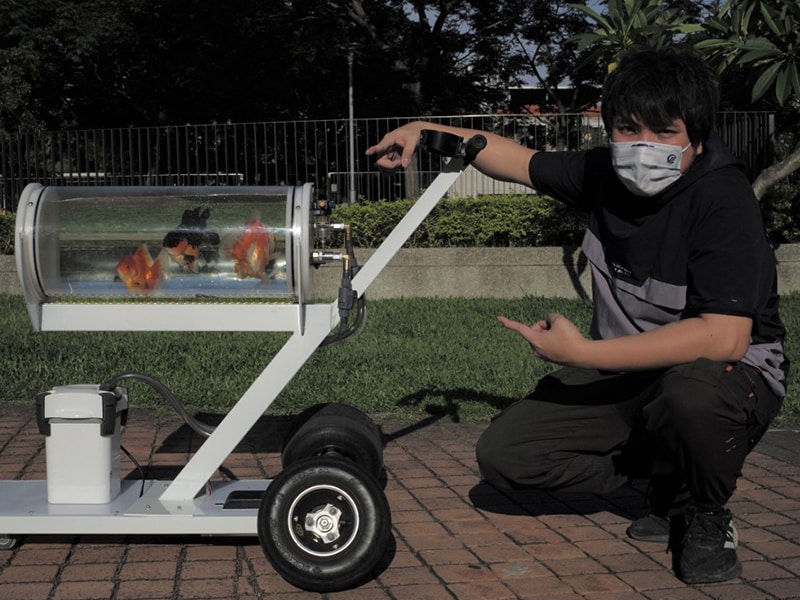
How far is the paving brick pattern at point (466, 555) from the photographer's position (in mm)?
3311

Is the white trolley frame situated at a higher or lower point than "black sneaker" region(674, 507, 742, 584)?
higher

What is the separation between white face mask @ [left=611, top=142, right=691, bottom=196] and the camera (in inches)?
125

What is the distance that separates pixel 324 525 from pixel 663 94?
172 cm

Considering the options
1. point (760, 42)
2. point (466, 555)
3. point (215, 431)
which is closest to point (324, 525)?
point (215, 431)

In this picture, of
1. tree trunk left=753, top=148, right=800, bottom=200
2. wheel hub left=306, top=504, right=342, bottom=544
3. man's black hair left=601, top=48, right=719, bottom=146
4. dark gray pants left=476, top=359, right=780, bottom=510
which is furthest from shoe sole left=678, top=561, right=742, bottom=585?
tree trunk left=753, top=148, right=800, bottom=200

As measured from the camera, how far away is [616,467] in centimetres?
369

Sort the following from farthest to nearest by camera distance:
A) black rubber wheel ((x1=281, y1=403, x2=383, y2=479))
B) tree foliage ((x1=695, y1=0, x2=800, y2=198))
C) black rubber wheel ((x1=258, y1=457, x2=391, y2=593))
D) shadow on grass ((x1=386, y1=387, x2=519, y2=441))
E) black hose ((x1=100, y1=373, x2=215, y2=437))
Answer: tree foliage ((x1=695, y1=0, x2=800, y2=198)), shadow on grass ((x1=386, y1=387, x2=519, y2=441)), black rubber wheel ((x1=281, y1=403, x2=383, y2=479)), black hose ((x1=100, y1=373, x2=215, y2=437)), black rubber wheel ((x1=258, y1=457, x2=391, y2=593))

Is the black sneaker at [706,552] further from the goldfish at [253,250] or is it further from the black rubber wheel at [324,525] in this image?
A: the goldfish at [253,250]

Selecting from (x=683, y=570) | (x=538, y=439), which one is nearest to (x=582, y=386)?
(x=538, y=439)

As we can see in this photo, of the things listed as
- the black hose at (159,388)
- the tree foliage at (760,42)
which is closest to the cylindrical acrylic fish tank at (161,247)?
the black hose at (159,388)

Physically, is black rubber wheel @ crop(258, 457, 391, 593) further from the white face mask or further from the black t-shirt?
the white face mask

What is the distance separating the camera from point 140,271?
3543mm

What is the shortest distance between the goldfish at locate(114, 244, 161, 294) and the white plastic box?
378mm

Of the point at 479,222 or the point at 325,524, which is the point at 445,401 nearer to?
the point at 325,524
